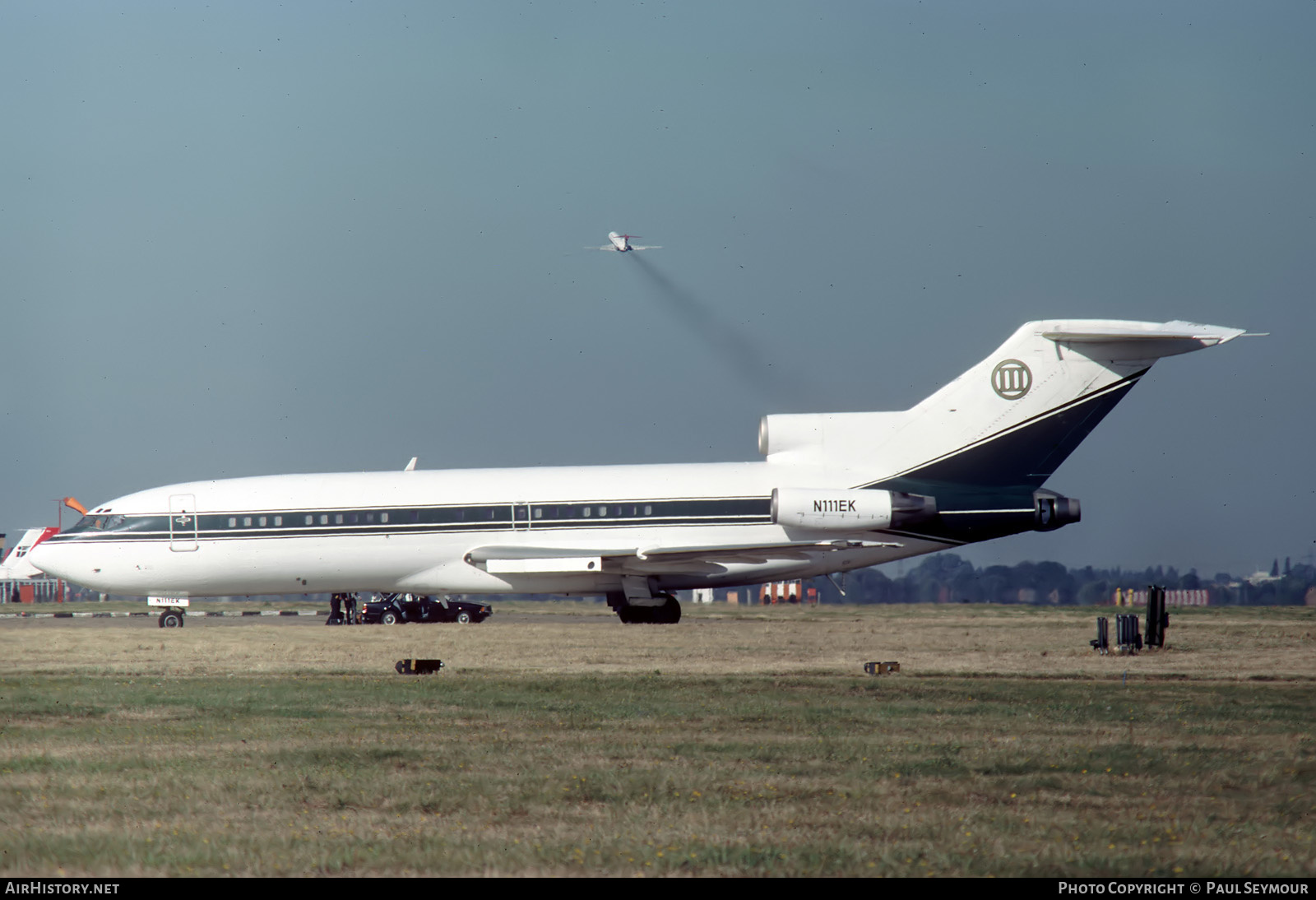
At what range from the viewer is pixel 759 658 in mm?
23188

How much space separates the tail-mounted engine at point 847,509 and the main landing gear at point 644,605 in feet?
12.6

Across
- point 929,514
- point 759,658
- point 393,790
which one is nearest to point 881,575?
point 929,514

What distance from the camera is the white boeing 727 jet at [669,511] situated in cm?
3038

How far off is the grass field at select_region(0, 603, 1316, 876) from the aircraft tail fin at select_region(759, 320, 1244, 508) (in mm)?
8304

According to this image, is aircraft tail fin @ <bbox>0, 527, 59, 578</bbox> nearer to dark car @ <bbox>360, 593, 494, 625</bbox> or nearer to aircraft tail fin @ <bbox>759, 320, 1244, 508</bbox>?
dark car @ <bbox>360, 593, 494, 625</bbox>

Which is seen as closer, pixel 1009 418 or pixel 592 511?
pixel 1009 418

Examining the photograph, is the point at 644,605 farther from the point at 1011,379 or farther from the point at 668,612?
the point at 1011,379

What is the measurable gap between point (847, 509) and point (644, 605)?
18.6ft

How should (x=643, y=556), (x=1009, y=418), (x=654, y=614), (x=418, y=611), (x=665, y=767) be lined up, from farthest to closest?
(x=418, y=611), (x=654, y=614), (x=643, y=556), (x=1009, y=418), (x=665, y=767)

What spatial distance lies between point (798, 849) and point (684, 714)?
692 centimetres

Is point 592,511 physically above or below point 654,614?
above

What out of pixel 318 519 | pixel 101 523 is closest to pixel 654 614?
pixel 318 519

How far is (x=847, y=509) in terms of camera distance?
30.1m

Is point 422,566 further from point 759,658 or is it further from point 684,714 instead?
point 684,714
